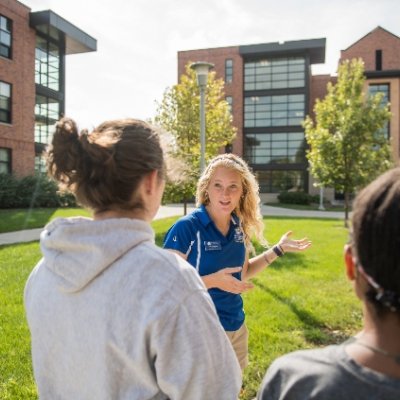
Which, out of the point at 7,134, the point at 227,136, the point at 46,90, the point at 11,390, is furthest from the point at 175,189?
the point at 46,90

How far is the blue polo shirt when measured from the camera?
3076 mm

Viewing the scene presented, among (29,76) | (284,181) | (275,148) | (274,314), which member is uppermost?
(29,76)

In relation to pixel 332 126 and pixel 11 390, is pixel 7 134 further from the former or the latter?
pixel 11 390

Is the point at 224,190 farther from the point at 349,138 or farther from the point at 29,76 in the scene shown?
the point at 29,76

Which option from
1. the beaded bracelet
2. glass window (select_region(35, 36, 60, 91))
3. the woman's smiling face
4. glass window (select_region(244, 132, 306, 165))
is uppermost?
glass window (select_region(35, 36, 60, 91))

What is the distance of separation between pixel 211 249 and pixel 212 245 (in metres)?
0.03

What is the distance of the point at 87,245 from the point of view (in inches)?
55.7

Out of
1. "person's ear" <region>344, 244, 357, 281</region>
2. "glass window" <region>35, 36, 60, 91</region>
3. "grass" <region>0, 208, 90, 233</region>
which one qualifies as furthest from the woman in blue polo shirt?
"glass window" <region>35, 36, 60, 91</region>

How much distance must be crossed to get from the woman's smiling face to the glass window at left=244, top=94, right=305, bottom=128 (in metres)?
43.8

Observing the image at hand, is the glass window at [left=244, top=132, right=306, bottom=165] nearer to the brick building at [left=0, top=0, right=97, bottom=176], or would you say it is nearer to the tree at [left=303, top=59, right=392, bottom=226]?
the brick building at [left=0, top=0, right=97, bottom=176]

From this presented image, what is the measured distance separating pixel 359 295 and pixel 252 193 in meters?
2.50

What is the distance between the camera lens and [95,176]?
57.7 inches

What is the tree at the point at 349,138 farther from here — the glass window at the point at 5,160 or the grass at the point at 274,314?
the glass window at the point at 5,160

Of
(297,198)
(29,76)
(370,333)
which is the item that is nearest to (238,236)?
(370,333)
